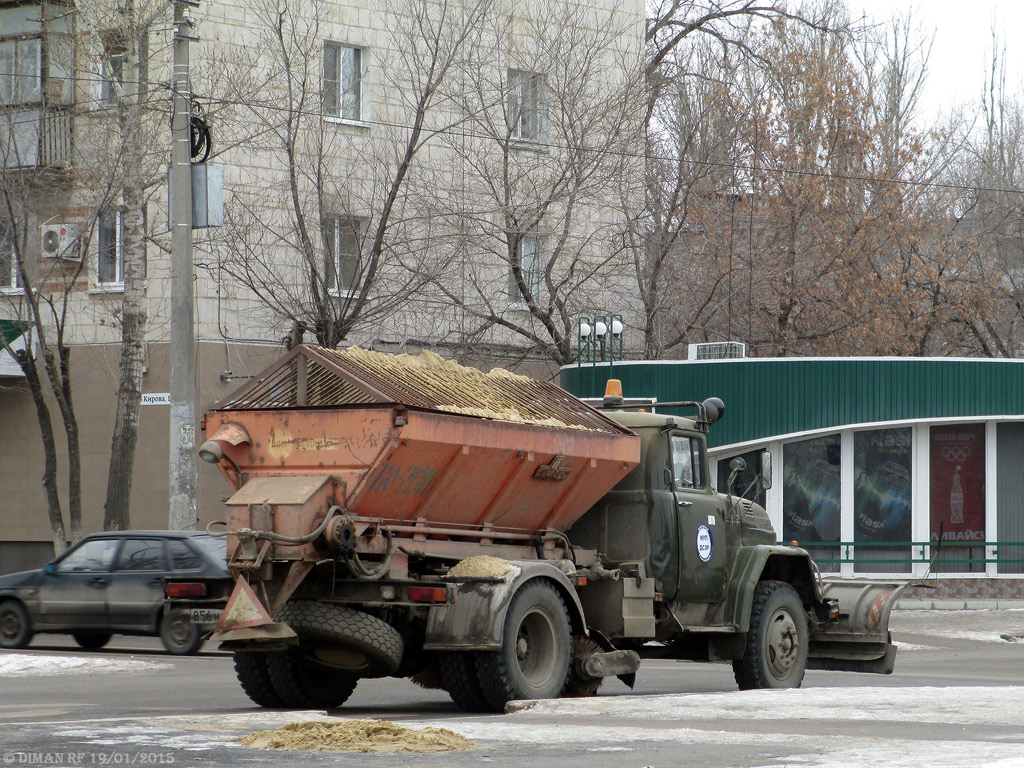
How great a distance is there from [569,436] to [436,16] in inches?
689

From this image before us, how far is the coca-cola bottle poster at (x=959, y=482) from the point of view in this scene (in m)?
25.2

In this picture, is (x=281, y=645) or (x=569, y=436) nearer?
(x=281, y=645)

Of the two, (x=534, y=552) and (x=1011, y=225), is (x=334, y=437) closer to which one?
(x=534, y=552)

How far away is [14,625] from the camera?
17641 mm

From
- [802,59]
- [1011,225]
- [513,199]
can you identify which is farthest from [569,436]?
[1011,225]

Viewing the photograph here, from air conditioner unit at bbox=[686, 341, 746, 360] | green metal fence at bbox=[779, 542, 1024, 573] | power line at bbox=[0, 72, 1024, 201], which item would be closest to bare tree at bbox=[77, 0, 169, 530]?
power line at bbox=[0, 72, 1024, 201]

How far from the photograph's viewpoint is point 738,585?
40.4ft

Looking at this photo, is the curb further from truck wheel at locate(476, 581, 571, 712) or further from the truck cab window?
truck wheel at locate(476, 581, 571, 712)

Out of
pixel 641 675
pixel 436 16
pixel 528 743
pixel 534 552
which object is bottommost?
pixel 641 675

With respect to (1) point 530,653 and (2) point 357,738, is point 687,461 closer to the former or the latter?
(1) point 530,653

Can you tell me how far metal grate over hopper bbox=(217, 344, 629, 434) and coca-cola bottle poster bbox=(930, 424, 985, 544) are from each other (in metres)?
15.6
